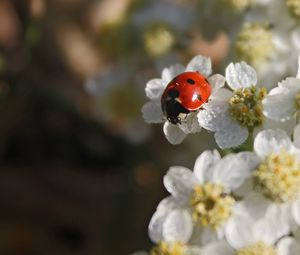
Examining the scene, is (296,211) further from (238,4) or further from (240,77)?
(238,4)

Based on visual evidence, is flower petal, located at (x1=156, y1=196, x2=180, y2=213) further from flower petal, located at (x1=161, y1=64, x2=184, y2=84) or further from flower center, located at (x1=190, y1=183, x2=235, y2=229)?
flower petal, located at (x1=161, y1=64, x2=184, y2=84)

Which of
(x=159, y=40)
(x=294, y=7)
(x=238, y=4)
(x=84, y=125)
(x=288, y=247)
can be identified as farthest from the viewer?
(x=84, y=125)

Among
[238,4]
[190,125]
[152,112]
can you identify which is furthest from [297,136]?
[238,4]

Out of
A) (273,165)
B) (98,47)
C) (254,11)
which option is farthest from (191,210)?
(98,47)

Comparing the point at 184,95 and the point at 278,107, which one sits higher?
the point at 184,95

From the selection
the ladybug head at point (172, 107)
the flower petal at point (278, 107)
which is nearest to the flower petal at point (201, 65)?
the ladybug head at point (172, 107)

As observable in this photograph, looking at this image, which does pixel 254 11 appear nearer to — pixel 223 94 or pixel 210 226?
pixel 223 94

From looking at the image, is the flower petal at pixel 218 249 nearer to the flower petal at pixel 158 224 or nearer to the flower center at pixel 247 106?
the flower petal at pixel 158 224
